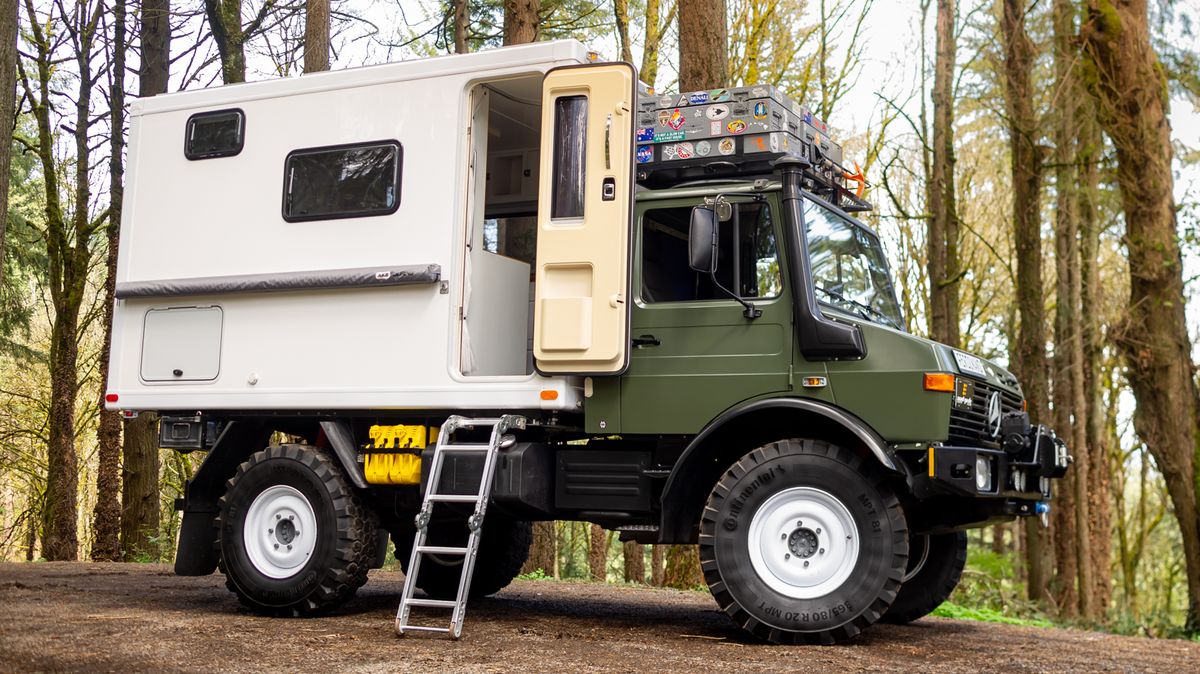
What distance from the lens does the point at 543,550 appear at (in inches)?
592

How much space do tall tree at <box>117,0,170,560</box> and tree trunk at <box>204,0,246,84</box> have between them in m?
0.60

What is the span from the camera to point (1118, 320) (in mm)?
13859

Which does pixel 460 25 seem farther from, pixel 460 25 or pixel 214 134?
pixel 214 134

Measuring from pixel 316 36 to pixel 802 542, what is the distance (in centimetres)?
890

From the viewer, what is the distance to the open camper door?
7.23 metres

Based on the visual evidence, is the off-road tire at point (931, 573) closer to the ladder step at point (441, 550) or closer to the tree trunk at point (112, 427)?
the ladder step at point (441, 550)

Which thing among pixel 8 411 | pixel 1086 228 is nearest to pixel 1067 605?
pixel 1086 228

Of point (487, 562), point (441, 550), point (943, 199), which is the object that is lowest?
point (487, 562)

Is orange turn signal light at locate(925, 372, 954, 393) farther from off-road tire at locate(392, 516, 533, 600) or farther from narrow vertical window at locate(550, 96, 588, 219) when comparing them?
off-road tire at locate(392, 516, 533, 600)

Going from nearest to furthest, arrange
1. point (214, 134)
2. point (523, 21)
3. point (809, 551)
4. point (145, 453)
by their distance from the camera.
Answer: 1. point (809, 551)
2. point (214, 134)
3. point (523, 21)
4. point (145, 453)

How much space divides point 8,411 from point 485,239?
1772 cm

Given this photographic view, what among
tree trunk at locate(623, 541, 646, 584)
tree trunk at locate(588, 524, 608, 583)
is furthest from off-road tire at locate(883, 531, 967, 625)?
tree trunk at locate(588, 524, 608, 583)

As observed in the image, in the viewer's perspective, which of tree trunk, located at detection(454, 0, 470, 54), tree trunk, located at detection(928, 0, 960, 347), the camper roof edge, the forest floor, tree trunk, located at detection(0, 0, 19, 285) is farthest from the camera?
tree trunk, located at detection(928, 0, 960, 347)

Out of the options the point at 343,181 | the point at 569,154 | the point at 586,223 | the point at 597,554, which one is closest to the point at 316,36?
the point at 343,181
